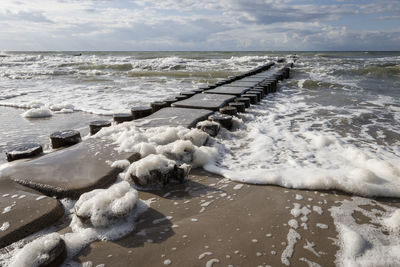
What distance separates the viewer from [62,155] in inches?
111

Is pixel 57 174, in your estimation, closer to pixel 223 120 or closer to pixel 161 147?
pixel 161 147

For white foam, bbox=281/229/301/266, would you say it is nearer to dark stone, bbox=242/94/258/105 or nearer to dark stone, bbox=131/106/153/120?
dark stone, bbox=131/106/153/120

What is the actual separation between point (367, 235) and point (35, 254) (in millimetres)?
2010

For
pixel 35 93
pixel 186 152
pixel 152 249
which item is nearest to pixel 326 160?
pixel 186 152

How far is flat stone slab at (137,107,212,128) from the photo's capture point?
402cm

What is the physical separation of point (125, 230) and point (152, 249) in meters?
0.28

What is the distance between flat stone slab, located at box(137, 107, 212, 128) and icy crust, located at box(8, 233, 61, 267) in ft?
8.49

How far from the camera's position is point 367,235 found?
1741 millimetres

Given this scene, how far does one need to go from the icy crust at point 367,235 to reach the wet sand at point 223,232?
55mm

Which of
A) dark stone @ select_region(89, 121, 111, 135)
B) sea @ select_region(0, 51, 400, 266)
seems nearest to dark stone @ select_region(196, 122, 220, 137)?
sea @ select_region(0, 51, 400, 266)

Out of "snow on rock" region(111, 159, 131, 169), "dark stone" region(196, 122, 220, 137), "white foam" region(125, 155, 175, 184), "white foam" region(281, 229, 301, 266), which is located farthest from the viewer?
"dark stone" region(196, 122, 220, 137)

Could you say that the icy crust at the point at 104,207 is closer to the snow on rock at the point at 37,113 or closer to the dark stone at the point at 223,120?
the dark stone at the point at 223,120

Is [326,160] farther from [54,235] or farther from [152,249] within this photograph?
[54,235]

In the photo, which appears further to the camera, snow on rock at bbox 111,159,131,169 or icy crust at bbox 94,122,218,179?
snow on rock at bbox 111,159,131,169
